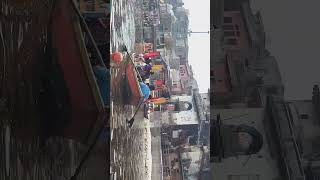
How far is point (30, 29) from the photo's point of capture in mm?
1486

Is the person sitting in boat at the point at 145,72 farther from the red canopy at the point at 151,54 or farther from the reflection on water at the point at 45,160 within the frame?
the reflection on water at the point at 45,160

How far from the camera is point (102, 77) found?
75.5 inches

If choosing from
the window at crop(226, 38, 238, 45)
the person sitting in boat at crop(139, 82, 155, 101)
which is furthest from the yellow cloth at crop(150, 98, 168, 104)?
the window at crop(226, 38, 238, 45)

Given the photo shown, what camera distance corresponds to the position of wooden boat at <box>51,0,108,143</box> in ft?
5.26

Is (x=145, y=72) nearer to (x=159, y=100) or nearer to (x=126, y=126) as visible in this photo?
(x=159, y=100)

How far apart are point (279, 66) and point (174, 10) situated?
861 mm

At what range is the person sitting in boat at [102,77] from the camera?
5.94 ft

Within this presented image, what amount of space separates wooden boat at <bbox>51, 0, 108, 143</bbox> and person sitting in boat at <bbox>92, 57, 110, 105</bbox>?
4.9 inches

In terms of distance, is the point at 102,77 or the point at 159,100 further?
the point at 159,100

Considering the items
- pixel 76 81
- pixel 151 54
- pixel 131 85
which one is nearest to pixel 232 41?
pixel 151 54

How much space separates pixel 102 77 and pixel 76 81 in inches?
11.2

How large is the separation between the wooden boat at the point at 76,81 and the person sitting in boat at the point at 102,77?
124mm

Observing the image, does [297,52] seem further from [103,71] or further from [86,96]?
[86,96]

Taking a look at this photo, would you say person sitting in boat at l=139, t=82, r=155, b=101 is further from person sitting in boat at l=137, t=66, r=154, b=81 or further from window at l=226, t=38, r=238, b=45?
window at l=226, t=38, r=238, b=45
